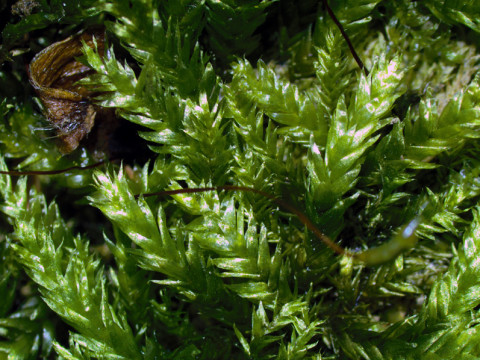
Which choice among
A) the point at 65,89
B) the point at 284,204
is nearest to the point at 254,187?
the point at 284,204

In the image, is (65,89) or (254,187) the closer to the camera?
(254,187)

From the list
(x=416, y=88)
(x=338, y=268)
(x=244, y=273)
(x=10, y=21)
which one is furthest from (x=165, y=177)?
(x=416, y=88)

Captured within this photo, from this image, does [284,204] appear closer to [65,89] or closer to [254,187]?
[254,187]

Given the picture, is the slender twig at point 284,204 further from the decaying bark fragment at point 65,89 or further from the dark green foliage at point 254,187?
the decaying bark fragment at point 65,89

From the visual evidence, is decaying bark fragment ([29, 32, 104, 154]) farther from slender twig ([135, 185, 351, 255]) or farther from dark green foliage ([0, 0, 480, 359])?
slender twig ([135, 185, 351, 255])

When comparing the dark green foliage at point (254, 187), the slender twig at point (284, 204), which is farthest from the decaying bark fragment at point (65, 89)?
the slender twig at point (284, 204)

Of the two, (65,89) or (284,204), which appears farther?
(65,89)
